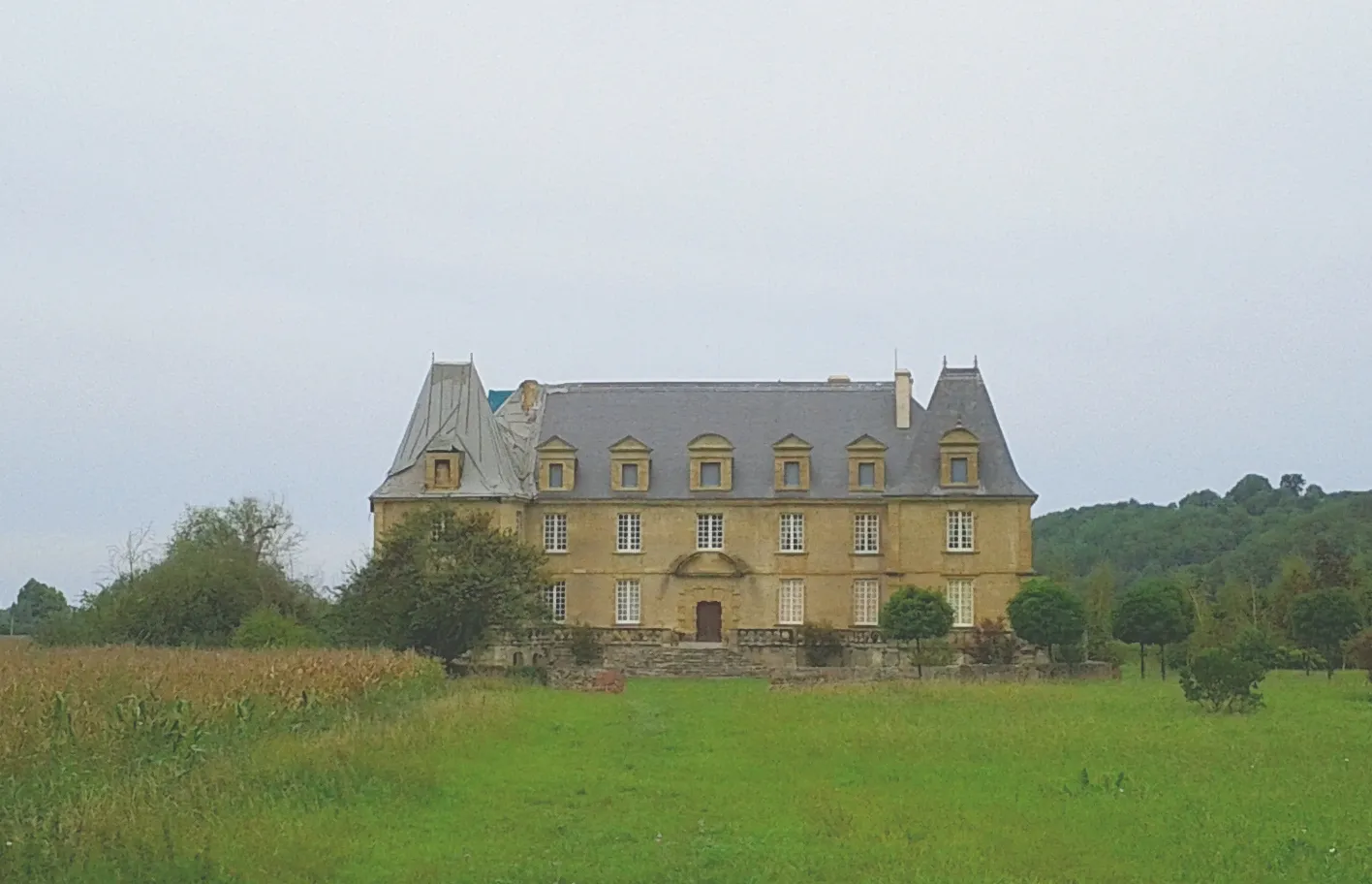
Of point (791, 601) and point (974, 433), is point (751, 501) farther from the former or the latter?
point (974, 433)

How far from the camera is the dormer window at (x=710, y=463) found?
51.2 metres

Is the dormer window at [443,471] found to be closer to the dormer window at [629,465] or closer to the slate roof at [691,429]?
the slate roof at [691,429]

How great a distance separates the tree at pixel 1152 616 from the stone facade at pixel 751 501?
8.73m

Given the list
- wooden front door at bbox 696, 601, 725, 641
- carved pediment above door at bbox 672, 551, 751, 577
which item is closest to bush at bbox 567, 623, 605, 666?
carved pediment above door at bbox 672, 551, 751, 577

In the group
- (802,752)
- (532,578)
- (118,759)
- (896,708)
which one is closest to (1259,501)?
(532,578)

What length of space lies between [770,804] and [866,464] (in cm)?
3653

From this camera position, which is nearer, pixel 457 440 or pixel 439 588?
pixel 439 588

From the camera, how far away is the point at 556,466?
5162 cm

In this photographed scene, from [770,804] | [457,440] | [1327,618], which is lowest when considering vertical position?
[770,804]

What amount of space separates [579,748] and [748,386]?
35.5 meters

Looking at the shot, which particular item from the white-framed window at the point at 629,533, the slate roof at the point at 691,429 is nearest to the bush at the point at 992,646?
the slate roof at the point at 691,429

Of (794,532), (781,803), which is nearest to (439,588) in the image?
(794,532)

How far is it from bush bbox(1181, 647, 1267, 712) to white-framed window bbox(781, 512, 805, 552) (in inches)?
986

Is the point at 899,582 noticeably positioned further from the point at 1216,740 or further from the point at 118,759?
the point at 118,759
